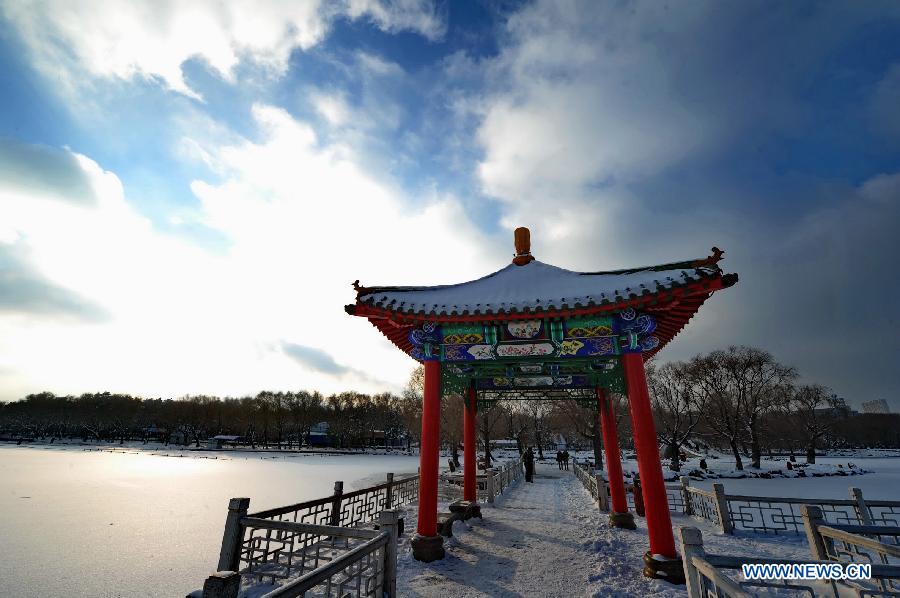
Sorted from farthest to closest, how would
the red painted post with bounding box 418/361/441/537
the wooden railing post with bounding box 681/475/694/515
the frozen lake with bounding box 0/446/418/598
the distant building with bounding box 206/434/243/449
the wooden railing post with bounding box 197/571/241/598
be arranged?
the distant building with bounding box 206/434/243/449
the wooden railing post with bounding box 681/475/694/515
the red painted post with bounding box 418/361/441/537
the frozen lake with bounding box 0/446/418/598
the wooden railing post with bounding box 197/571/241/598

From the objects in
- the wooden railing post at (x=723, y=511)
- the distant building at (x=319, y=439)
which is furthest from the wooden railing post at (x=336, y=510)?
the distant building at (x=319, y=439)

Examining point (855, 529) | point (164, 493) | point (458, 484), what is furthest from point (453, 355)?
point (164, 493)

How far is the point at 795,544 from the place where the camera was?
337 inches

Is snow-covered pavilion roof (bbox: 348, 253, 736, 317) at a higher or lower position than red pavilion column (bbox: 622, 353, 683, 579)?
higher

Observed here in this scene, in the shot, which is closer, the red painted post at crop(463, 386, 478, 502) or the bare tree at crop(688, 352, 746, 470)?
the red painted post at crop(463, 386, 478, 502)

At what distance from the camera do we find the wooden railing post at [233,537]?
5945mm

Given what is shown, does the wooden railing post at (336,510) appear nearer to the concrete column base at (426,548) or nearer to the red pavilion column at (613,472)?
the concrete column base at (426,548)

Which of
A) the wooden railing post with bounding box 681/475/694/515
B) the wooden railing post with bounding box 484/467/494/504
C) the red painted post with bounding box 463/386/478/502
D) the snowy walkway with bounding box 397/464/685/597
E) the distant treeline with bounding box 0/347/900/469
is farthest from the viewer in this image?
the distant treeline with bounding box 0/347/900/469

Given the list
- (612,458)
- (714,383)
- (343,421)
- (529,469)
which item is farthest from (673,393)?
(343,421)

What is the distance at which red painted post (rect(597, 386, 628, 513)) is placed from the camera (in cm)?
1036

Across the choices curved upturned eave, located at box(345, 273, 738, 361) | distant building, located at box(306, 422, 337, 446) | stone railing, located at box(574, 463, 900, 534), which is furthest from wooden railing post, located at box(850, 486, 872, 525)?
distant building, located at box(306, 422, 337, 446)

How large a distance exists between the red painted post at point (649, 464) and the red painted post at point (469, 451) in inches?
219

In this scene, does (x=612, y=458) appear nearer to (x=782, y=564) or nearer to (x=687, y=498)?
(x=687, y=498)
